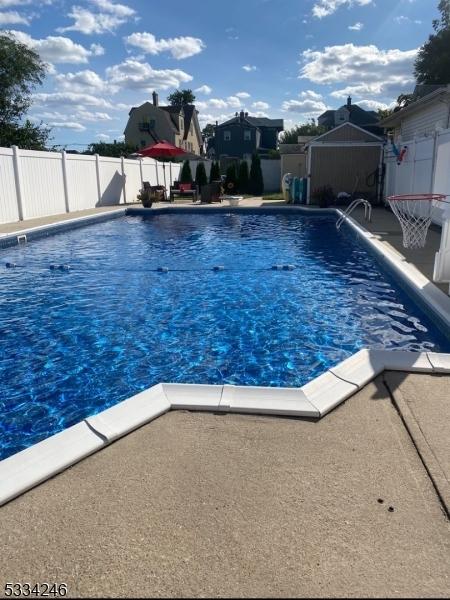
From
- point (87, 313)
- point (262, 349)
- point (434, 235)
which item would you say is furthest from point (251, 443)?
point (434, 235)

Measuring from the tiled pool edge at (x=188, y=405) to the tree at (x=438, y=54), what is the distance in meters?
38.4

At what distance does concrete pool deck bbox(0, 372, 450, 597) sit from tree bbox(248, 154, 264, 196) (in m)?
23.8

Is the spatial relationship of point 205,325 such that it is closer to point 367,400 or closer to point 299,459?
point 367,400

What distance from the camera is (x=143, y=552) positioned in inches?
74.3

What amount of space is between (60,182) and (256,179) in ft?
40.2

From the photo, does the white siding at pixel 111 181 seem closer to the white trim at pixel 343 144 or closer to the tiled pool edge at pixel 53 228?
the tiled pool edge at pixel 53 228

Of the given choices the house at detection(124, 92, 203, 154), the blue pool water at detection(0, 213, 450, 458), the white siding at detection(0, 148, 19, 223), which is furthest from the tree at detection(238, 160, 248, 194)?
the house at detection(124, 92, 203, 154)

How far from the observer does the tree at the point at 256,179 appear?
25562 millimetres

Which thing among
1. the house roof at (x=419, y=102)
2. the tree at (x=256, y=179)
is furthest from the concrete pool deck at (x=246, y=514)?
the tree at (x=256, y=179)

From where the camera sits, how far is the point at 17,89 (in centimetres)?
3053

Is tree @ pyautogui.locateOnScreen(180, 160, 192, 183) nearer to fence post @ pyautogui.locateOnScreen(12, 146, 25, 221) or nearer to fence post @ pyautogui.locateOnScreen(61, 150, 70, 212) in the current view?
fence post @ pyautogui.locateOnScreen(61, 150, 70, 212)

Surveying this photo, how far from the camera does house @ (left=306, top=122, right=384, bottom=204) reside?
59.5 feet

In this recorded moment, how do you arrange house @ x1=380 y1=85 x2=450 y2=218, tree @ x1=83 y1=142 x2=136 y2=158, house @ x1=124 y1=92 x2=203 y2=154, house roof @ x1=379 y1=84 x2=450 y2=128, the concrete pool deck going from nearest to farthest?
the concrete pool deck
house @ x1=380 y1=85 x2=450 y2=218
house roof @ x1=379 y1=84 x2=450 y2=128
tree @ x1=83 y1=142 x2=136 y2=158
house @ x1=124 y1=92 x2=203 y2=154

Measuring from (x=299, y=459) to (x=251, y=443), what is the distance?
0.94 ft
